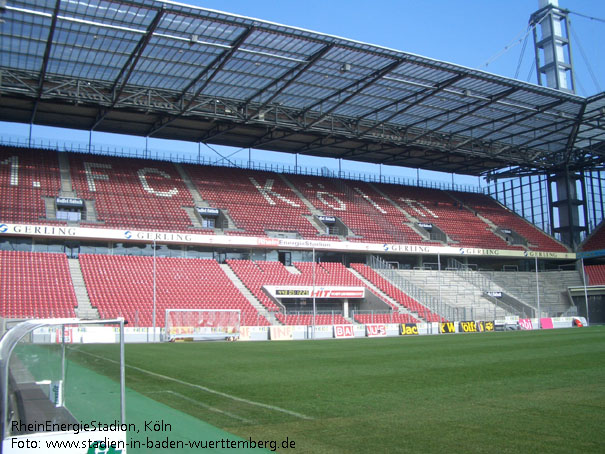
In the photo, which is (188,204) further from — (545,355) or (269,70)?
(545,355)

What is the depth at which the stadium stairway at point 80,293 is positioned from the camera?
110 ft

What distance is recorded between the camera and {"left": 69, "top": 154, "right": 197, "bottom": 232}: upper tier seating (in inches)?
1644

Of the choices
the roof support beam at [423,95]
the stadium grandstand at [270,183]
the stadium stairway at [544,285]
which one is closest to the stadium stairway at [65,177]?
the stadium grandstand at [270,183]

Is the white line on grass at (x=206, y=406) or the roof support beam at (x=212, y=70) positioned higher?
→ the roof support beam at (x=212, y=70)

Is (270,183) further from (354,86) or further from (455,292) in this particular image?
(455,292)

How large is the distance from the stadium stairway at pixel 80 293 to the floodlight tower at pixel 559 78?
45.0m

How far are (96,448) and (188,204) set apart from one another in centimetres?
4167

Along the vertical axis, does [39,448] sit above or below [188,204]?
below

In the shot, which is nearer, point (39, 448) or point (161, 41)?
point (39, 448)

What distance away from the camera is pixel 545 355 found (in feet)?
62.0

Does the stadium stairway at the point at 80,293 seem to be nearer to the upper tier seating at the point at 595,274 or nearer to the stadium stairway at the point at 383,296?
the stadium stairway at the point at 383,296

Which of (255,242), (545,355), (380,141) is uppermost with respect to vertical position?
(380,141)

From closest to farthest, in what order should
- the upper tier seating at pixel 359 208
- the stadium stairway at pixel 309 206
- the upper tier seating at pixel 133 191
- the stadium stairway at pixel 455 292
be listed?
the upper tier seating at pixel 133 191, the stadium stairway at pixel 455 292, the stadium stairway at pixel 309 206, the upper tier seating at pixel 359 208

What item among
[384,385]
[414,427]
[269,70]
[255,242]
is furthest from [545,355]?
[255,242]
